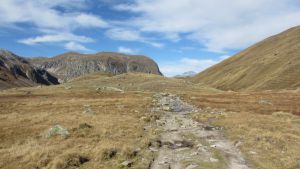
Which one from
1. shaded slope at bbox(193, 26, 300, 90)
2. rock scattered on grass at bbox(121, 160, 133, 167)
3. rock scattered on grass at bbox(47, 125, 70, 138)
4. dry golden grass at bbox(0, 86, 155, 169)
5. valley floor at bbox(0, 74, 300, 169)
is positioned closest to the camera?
rock scattered on grass at bbox(121, 160, 133, 167)

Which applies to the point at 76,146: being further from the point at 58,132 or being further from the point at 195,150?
the point at 195,150

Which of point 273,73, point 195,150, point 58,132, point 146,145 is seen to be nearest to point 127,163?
point 146,145

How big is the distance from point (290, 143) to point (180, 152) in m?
9.16

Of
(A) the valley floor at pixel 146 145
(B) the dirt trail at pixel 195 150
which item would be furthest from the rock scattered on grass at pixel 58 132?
(B) the dirt trail at pixel 195 150

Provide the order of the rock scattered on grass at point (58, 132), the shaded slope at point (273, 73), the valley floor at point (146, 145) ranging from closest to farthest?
the valley floor at point (146, 145) → the rock scattered on grass at point (58, 132) → the shaded slope at point (273, 73)

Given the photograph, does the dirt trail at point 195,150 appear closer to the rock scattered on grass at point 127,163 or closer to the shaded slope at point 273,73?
the rock scattered on grass at point 127,163

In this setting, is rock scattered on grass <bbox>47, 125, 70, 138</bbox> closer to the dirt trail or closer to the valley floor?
the valley floor

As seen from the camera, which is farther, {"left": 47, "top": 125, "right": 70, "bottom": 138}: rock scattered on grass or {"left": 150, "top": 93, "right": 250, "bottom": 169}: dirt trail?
{"left": 47, "top": 125, "right": 70, "bottom": 138}: rock scattered on grass

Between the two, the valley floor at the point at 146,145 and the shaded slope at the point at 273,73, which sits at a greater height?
the shaded slope at the point at 273,73

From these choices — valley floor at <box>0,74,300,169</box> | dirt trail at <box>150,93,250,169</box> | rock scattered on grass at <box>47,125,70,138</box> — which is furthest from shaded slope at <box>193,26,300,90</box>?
rock scattered on grass at <box>47,125,70,138</box>

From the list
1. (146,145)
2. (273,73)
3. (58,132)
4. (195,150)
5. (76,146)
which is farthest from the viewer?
(273,73)

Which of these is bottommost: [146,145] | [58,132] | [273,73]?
[146,145]

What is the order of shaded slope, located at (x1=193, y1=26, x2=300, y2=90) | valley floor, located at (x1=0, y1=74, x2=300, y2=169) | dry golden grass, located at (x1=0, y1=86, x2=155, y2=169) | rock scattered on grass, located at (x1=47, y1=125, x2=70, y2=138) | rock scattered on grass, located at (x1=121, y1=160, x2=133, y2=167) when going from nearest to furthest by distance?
1. rock scattered on grass, located at (x1=121, y1=160, x2=133, y2=167)
2. dry golden grass, located at (x1=0, y1=86, x2=155, y2=169)
3. valley floor, located at (x1=0, y1=74, x2=300, y2=169)
4. rock scattered on grass, located at (x1=47, y1=125, x2=70, y2=138)
5. shaded slope, located at (x1=193, y1=26, x2=300, y2=90)

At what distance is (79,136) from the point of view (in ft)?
87.7
